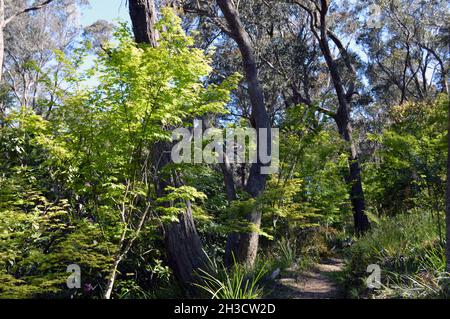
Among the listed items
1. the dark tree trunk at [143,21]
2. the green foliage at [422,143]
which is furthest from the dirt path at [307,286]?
the dark tree trunk at [143,21]

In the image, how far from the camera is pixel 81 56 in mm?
5324

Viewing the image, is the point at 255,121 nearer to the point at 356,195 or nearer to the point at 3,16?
the point at 356,195

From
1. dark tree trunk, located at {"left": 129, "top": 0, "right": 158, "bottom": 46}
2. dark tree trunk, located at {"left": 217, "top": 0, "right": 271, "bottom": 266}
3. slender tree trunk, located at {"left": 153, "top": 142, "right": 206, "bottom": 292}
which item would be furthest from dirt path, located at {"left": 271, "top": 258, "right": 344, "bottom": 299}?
dark tree trunk, located at {"left": 129, "top": 0, "right": 158, "bottom": 46}

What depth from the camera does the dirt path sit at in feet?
20.9

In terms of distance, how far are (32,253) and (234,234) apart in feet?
12.7

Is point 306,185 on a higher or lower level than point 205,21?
lower

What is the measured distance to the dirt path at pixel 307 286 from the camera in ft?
20.9

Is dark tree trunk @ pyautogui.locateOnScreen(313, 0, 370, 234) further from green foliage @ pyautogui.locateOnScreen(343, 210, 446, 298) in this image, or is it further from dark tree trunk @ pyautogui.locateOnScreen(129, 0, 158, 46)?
dark tree trunk @ pyautogui.locateOnScreen(129, 0, 158, 46)

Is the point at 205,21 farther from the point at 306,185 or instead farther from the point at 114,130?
the point at 114,130

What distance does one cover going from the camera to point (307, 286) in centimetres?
696

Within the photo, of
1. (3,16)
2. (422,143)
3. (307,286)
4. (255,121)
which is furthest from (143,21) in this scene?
(3,16)

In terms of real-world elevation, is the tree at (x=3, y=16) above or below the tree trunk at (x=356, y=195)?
above

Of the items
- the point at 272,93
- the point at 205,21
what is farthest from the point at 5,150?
the point at 272,93

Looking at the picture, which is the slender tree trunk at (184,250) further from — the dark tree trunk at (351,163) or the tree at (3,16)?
the dark tree trunk at (351,163)
